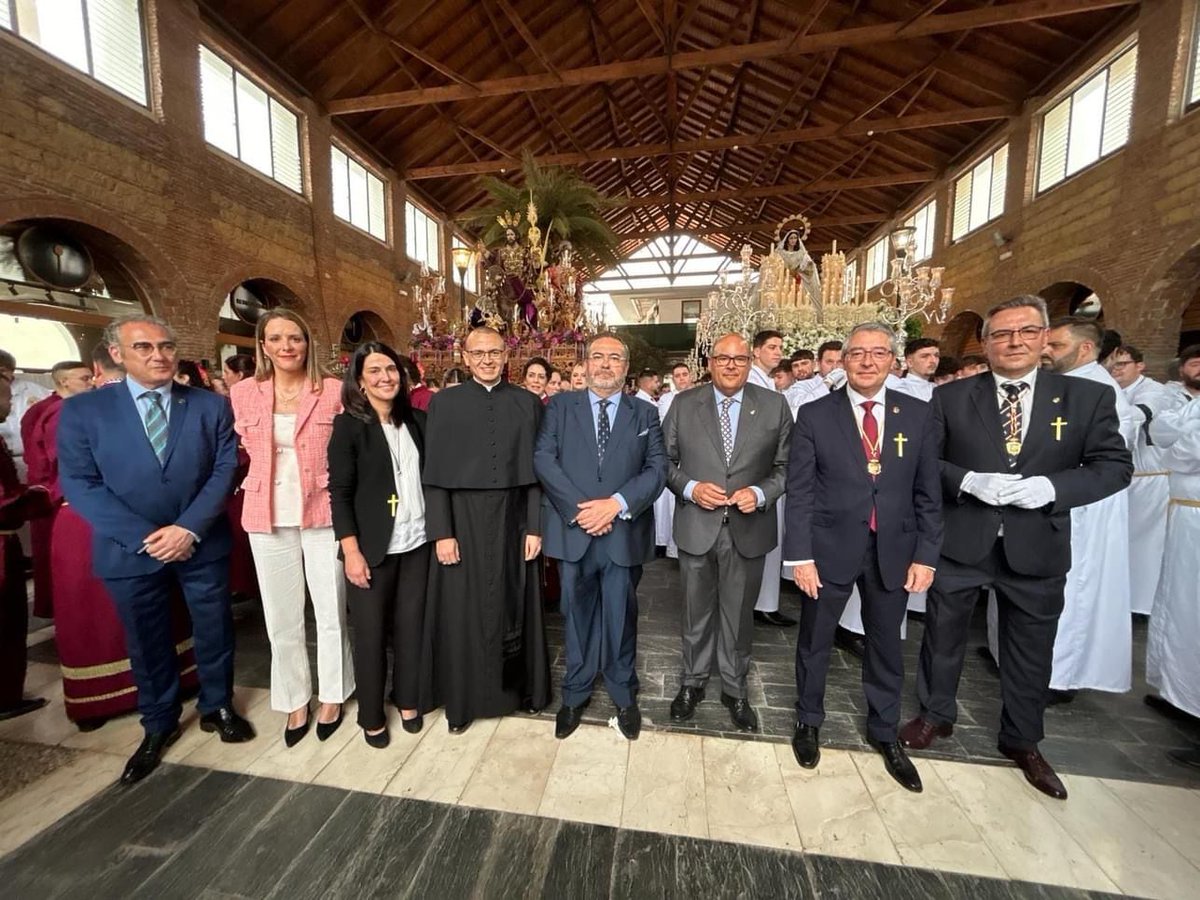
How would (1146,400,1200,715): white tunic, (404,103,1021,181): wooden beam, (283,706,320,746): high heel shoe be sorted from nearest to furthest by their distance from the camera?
(283,706,320,746): high heel shoe → (1146,400,1200,715): white tunic → (404,103,1021,181): wooden beam

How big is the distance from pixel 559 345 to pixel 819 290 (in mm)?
4023

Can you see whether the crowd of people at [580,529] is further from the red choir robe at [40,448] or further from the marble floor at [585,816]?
the red choir robe at [40,448]

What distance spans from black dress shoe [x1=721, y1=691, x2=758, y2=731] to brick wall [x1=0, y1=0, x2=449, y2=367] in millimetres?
8570

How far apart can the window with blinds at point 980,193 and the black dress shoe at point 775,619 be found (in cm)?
1319

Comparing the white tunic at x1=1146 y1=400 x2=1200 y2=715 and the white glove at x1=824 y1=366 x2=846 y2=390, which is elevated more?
the white glove at x1=824 y1=366 x2=846 y2=390

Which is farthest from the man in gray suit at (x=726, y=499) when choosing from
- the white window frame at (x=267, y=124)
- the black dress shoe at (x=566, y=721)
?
the white window frame at (x=267, y=124)

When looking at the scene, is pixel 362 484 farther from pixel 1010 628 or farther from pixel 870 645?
pixel 1010 628

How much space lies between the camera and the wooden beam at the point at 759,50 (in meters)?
8.17

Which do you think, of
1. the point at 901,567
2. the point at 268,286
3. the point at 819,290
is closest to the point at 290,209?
the point at 268,286

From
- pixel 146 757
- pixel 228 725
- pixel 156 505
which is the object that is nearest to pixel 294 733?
pixel 228 725

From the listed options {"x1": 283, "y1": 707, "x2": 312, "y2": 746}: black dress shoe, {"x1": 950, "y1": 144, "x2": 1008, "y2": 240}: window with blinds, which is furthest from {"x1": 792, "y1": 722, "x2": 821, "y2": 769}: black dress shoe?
{"x1": 950, "y1": 144, "x2": 1008, "y2": 240}: window with blinds

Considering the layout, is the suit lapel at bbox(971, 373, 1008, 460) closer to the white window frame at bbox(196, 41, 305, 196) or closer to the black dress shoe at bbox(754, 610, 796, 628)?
the black dress shoe at bbox(754, 610, 796, 628)

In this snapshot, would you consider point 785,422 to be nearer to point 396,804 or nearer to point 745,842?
point 745,842

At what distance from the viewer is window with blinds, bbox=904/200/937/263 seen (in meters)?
15.0
